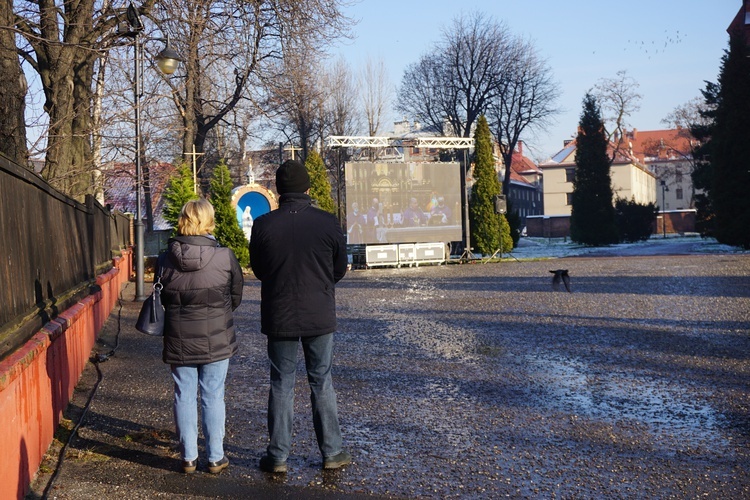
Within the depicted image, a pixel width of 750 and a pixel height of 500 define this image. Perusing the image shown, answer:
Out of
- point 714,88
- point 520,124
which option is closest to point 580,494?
point 714,88

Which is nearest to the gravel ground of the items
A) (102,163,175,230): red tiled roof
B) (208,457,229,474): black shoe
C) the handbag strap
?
(208,457,229,474): black shoe

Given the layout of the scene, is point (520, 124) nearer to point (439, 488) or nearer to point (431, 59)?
point (431, 59)

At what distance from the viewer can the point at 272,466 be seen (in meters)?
5.68

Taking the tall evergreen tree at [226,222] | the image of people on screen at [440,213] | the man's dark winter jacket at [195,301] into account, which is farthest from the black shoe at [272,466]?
the image of people on screen at [440,213]

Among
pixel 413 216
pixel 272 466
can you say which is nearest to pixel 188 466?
pixel 272 466

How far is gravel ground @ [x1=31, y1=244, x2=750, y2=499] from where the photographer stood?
5457 millimetres

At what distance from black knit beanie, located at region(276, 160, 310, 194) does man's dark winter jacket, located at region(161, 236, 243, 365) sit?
56cm

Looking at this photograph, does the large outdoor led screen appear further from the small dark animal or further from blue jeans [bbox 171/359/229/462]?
blue jeans [bbox 171/359/229/462]

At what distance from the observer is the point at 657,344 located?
1179cm

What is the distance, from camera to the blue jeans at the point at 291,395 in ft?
18.6

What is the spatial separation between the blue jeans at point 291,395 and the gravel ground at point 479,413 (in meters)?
0.19

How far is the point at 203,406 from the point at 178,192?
27.3 meters

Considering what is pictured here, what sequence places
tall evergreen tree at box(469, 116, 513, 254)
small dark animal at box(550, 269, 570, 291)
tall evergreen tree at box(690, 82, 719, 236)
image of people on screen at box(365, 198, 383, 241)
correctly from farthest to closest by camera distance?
tall evergreen tree at box(690, 82, 719, 236) < tall evergreen tree at box(469, 116, 513, 254) < image of people on screen at box(365, 198, 383, 241) < small dark animal at box(550, 269, 570, 291)

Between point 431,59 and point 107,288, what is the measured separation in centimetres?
4790
